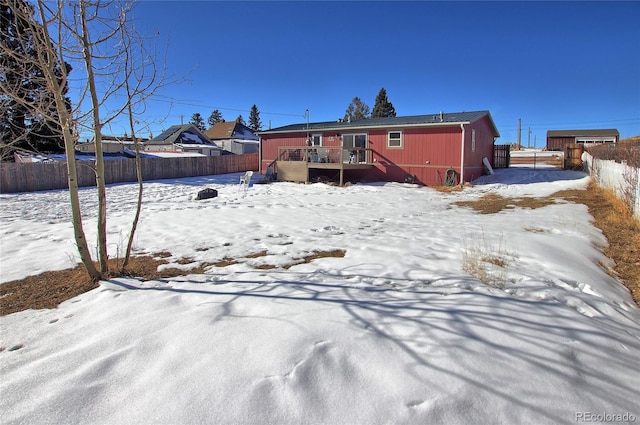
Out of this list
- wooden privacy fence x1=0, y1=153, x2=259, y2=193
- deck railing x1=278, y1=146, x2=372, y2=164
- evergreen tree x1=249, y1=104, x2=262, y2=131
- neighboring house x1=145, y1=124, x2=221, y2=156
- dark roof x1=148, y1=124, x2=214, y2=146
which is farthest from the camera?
evergreen tree x1=249, y1=104, x2=262, y2=131

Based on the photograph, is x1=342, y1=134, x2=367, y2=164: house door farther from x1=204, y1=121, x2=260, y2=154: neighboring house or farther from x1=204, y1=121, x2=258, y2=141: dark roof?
x1=204, y1=121, x2=258, y2=141: dark roof

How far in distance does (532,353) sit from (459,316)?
1.82 ft

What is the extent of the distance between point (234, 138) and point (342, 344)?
40.9m

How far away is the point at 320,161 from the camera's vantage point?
1897 cm

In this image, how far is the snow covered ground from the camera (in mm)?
1932

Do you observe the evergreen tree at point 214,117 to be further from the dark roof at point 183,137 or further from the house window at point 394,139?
the house window at point 394,139

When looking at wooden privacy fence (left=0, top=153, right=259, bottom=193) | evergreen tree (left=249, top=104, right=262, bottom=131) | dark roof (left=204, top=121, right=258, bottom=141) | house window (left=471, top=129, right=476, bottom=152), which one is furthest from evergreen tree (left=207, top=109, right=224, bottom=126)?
house window (left=471, top=129, right=476, bottom=152)

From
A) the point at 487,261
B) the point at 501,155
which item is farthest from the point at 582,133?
the point at 487,261

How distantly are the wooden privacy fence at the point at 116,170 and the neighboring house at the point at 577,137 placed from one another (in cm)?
3751

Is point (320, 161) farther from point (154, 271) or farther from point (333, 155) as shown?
point (154, 271)

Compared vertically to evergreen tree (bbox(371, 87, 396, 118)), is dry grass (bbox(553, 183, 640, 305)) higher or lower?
lower

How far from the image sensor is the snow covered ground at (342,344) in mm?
1932

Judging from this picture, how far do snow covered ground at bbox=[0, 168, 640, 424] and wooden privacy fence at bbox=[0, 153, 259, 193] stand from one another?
9.98m

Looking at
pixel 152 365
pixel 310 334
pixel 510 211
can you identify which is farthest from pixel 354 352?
pixel 510 211
